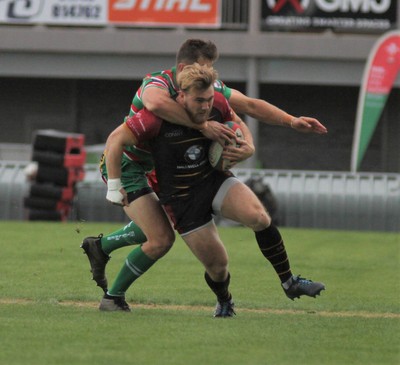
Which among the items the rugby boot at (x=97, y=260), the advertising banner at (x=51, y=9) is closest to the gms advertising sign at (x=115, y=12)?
the advertising banner at (x=51, y=9)

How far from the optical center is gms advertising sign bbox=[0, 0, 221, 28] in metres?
33.8

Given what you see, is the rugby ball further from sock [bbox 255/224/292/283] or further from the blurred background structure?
the blurred background structure

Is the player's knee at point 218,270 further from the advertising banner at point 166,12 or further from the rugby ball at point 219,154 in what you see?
the advertising banner at point 166,12

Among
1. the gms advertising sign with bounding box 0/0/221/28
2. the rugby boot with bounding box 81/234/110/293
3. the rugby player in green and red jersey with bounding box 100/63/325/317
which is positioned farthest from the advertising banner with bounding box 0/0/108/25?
the rugby player in green and red jersey with bounding box 100/63/325/317

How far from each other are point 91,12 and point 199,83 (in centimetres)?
2523

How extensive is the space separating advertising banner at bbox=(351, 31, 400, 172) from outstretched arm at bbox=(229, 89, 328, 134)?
1866 centimetres

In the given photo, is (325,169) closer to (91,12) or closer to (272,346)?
(91,12)

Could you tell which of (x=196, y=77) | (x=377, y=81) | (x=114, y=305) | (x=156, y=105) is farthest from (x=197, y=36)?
(x=196, y=77)

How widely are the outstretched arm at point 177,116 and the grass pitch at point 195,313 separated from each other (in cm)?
137

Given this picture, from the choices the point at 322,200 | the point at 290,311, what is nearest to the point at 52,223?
the point at 322,200

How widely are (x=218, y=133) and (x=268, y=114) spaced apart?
72cm

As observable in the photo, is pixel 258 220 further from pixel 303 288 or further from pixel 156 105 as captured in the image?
pixel 156 105

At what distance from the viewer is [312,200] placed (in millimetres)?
24812

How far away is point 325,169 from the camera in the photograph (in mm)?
38219
